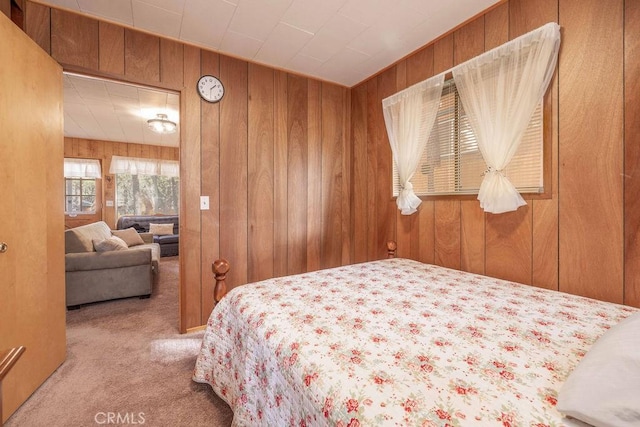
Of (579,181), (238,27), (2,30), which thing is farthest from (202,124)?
(579,181)

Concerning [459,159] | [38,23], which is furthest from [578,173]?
[38,23]

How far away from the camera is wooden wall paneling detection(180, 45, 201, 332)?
7.81ft

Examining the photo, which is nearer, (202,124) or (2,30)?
(2,30)

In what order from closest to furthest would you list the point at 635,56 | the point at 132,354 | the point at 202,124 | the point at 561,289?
the point at 635,56, the point at 561,289, the point at 132,354, the point at 202,124

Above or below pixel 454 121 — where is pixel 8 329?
below

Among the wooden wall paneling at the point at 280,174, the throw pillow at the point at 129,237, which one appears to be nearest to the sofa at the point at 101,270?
the throw pillow at the point at 129,237

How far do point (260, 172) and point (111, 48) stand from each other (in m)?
1.45

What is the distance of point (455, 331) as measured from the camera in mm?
1076

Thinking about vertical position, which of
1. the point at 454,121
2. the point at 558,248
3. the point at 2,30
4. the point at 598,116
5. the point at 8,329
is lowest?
the point at 8,329

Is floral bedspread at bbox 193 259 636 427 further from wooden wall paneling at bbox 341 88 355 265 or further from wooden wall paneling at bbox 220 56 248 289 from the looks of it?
wooden wall paneling at bbox 341 88 355 265

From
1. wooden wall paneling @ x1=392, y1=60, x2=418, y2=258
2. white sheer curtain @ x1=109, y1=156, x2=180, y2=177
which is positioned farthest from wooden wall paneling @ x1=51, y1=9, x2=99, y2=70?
white sheer curtain @ x1=109, y1=156, x2=180, y2=177

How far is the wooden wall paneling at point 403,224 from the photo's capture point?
8.39 feet

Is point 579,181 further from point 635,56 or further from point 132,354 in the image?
point 132,354

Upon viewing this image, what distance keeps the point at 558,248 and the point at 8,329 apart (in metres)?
3.05
